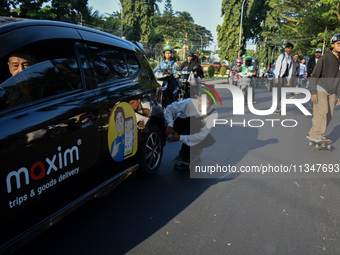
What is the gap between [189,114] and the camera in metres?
4.19

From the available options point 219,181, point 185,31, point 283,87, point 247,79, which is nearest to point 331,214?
point 219,181

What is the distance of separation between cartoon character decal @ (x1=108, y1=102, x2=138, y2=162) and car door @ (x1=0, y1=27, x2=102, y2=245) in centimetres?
26

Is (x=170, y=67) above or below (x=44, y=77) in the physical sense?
above

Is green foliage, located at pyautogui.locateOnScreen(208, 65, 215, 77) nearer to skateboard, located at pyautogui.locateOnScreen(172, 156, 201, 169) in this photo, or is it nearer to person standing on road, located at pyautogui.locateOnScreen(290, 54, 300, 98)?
person standing on road, located at pyautogui.locateOnScreen(290, 54, 300, 98)

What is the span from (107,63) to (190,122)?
1627mm

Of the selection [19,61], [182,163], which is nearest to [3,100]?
[19,61]

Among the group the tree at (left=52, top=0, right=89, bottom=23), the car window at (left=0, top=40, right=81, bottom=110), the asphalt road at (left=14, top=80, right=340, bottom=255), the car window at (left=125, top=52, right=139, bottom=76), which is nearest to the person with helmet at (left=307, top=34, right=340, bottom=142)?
the asphalt road at (left=14, top=80, right=340, bottom=255)

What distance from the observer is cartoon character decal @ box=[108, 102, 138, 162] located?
2.90 metres

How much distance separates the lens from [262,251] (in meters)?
2.48

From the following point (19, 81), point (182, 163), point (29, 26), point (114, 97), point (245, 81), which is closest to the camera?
point (19, 81)

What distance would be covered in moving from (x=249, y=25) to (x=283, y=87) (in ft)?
123

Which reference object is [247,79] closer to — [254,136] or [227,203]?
[254,136]

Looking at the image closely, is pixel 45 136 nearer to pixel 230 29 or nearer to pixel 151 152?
pixel 151 152

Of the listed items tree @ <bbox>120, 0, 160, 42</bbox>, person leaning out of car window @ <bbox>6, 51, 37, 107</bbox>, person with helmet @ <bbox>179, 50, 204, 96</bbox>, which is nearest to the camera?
person leaning out of car window @ <bbox>6, 51, 37, 107</bbox>
